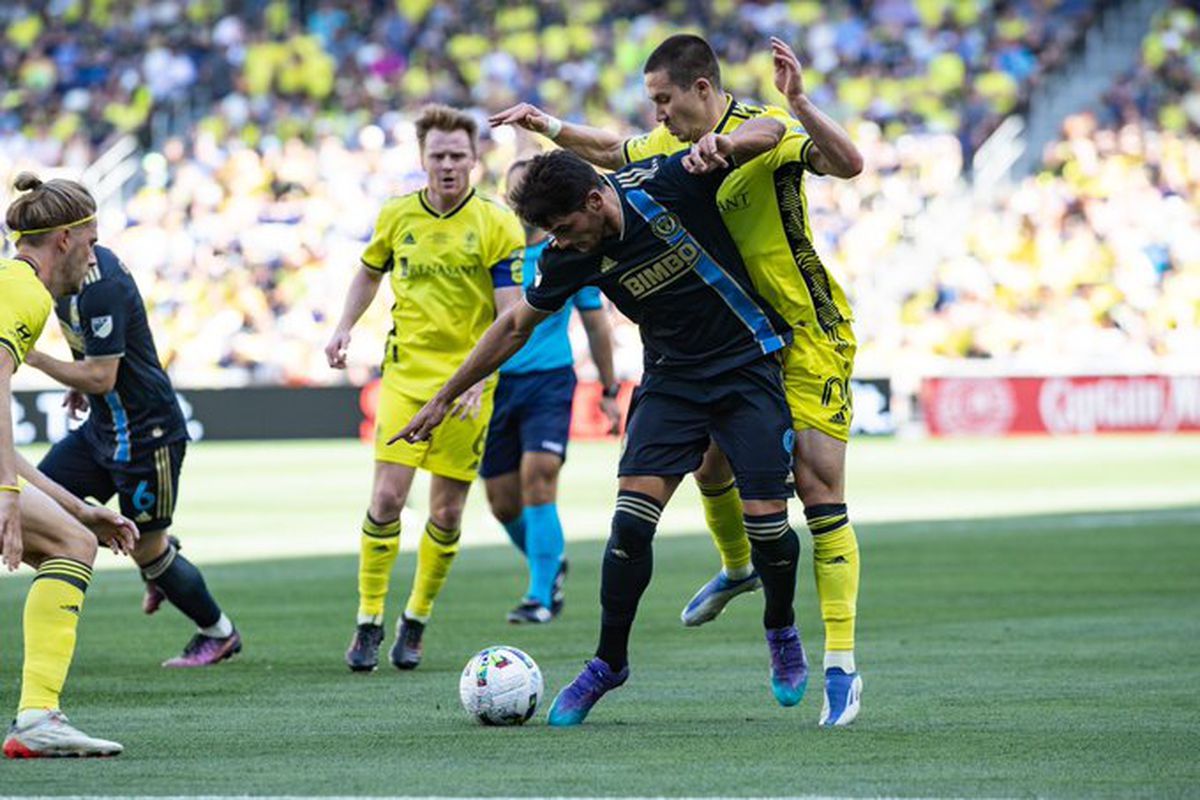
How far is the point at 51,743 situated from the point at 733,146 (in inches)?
124

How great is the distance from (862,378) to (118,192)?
40.4 ft

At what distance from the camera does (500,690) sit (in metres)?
7.90

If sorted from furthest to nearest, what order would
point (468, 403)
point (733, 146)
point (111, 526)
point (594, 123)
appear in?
point (594, 123) < point (468, 403) < point (733, 146) < point (111, 526)

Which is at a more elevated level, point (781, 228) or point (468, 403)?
point (781, 228)

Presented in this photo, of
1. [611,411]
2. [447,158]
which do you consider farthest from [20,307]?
[611,411]

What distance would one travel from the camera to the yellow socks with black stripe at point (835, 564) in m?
8.12

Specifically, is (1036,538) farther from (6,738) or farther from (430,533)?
(6,738)

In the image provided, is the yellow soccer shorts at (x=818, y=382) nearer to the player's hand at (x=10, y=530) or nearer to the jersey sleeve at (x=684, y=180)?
the jersey sleeve at (x=684, y=180)

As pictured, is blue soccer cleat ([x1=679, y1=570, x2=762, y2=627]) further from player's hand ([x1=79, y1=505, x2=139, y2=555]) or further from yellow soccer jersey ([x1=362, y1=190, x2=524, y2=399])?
player's hand ([x1=79, y1=505, x2=139, y2=555])

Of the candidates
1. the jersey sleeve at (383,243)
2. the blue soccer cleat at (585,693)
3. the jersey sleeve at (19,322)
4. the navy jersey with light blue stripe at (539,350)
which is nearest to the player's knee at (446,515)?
the jersey sleeve at (383,243)

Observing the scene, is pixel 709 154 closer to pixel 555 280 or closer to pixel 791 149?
pixel 791 149

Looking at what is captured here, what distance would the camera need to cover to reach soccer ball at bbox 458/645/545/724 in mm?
7906

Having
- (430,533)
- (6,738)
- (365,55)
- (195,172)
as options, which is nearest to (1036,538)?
(430,533)

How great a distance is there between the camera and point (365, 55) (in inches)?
1468
